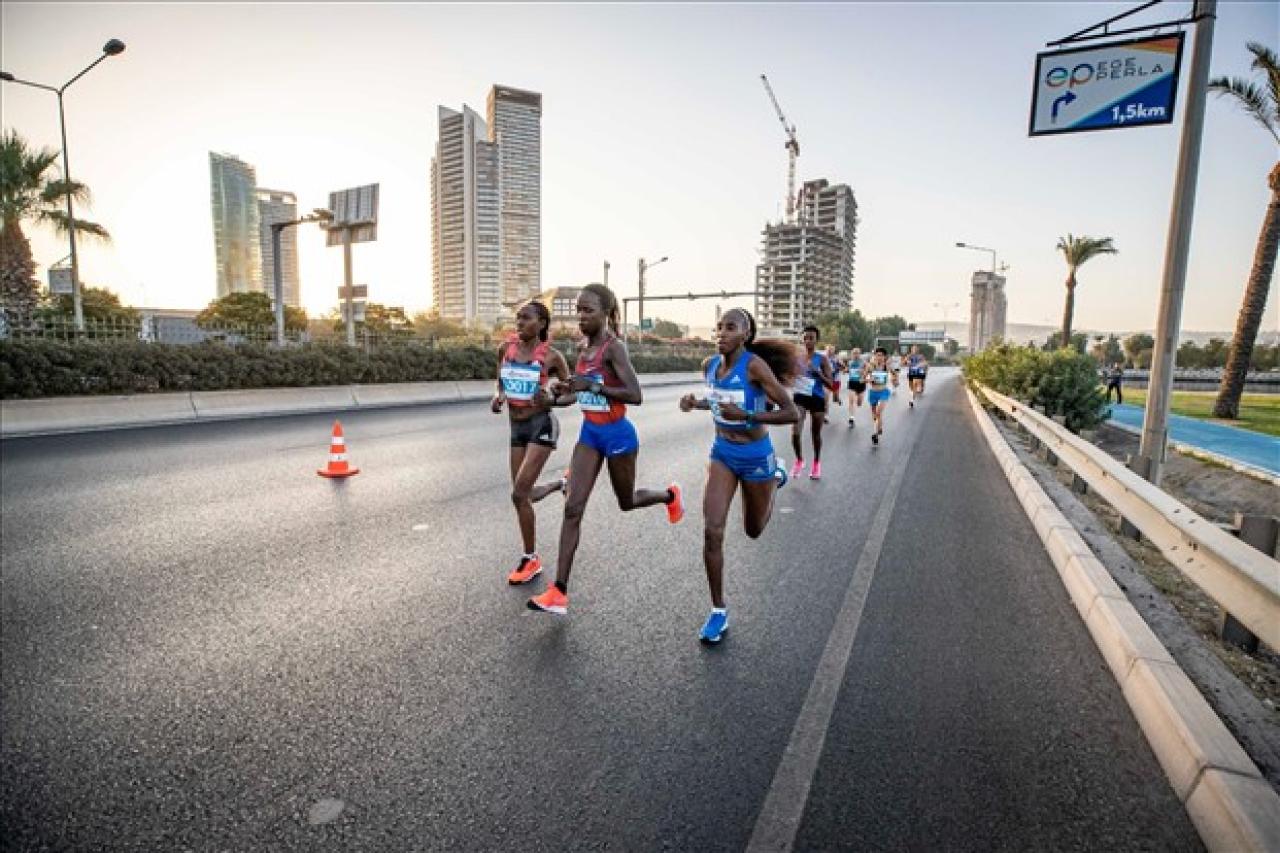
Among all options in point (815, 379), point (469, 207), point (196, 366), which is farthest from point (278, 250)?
point (469, 207)

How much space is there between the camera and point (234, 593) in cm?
447

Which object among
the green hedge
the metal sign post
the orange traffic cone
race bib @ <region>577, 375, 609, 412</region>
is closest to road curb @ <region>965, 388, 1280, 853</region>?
race bib @ <region>577, 375, 609, 412</region>

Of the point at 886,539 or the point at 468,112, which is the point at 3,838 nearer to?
the point at 886,539

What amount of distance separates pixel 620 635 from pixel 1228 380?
2437 centimetres

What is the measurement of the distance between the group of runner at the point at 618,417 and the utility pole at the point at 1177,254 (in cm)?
523

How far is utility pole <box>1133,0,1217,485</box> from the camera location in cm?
691

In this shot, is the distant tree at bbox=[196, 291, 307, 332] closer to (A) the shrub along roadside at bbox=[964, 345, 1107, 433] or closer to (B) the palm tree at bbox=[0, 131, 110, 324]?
(B) the palm tree at bbox=[0, 131, 110, 324]

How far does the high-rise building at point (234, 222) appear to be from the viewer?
5354 inches

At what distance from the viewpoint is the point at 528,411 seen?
493 cm

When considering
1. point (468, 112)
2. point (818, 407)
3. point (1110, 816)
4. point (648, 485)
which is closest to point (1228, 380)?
point (818, 407)

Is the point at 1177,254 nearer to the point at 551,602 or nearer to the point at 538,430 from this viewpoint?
the point at 538,430

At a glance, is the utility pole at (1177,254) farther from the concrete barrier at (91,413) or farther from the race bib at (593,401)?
the concrete barrier at (91,413)

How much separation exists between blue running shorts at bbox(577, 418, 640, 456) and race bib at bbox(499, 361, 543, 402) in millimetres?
674

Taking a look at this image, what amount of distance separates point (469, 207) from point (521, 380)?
128 m
